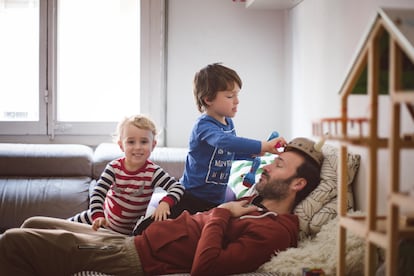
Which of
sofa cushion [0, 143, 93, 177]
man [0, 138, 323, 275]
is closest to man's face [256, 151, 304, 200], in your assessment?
man [0, 138, 323, 275]

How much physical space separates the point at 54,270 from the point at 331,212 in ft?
3.33

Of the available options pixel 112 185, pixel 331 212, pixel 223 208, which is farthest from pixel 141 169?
pixel 331 212

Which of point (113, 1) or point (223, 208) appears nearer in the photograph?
point (223, 208)

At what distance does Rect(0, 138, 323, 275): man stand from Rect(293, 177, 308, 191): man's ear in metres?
0.15

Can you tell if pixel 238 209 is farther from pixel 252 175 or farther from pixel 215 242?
pixel 252 175

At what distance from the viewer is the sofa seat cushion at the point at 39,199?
3.09 meters

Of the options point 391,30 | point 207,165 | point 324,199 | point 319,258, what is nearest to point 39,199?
point 207,165

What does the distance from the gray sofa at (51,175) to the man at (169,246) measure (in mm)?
918

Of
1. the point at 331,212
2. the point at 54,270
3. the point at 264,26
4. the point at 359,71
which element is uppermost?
the point at 264,26

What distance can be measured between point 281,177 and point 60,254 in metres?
0.87

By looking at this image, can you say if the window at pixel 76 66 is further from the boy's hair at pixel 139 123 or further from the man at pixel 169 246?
the man at pixel 169 246

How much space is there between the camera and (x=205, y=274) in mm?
1898

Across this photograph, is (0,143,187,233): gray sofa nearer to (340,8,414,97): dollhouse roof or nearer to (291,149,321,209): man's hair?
(291,149,321,209): man's hair

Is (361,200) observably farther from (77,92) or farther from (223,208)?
(77,92)
